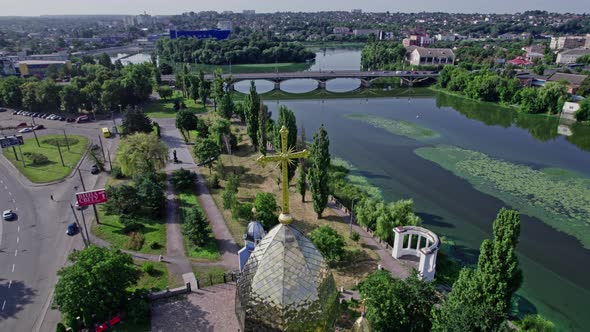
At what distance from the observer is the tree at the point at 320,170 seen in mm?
31125

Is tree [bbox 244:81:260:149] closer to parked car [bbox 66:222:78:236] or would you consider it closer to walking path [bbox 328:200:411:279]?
walking path [bbox 328:200:411:279]

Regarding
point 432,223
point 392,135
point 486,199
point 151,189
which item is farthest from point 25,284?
point 392,135

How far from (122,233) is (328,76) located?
7230cm

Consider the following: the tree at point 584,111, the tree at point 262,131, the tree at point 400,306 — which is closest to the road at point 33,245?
the tree at point 262,131

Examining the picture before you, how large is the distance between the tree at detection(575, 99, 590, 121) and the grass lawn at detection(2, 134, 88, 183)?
75.9m

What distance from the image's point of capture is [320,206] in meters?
32.2

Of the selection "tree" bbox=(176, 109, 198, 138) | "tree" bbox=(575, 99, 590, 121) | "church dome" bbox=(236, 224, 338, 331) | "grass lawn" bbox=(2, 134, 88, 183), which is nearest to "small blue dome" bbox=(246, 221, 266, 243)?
"church dome" bbox=(236, 224, 338, 331)

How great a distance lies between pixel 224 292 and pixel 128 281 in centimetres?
545

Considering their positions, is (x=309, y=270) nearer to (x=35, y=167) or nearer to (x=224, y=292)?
(x=224, y=292)

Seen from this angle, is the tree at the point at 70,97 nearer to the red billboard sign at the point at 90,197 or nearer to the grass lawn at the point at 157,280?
the red billboard sign at the point at 90,197

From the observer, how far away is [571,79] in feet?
254

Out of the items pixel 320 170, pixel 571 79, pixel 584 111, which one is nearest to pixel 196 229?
pixel 320 170

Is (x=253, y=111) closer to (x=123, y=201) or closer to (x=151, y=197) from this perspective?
(x=151, y=197)

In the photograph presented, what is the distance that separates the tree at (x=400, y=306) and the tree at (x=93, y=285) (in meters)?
13.0
